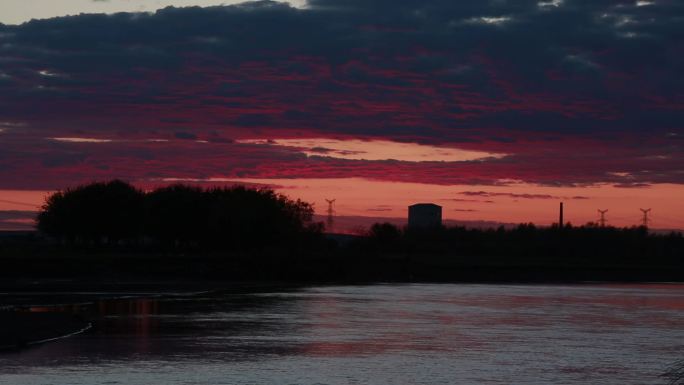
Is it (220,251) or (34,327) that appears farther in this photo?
(220,251)

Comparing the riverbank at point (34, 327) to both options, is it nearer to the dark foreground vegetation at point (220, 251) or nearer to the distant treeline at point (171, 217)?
the dark foreground vegetation at point (220, 251)

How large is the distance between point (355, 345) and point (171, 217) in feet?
373

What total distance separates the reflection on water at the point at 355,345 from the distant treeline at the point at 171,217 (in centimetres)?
8067

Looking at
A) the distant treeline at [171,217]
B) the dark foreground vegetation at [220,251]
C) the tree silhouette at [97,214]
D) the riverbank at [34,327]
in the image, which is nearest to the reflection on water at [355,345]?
the riverbank at [34,327]

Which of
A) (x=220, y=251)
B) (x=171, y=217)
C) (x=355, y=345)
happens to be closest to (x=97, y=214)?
(x=171, y=217)

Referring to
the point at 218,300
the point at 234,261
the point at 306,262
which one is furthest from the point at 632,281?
the point at 218,300

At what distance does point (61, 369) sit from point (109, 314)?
24116mm

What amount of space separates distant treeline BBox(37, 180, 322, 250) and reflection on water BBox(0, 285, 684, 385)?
80.7m

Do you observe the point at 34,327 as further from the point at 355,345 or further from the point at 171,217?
the point at 171,217

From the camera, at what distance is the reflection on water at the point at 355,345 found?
32.4 metres

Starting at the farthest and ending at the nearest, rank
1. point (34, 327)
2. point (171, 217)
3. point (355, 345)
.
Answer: point (171, 217) < point (34, 327) < point (355, 345)

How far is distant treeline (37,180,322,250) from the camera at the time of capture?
15100 centimetres

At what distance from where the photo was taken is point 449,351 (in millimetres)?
39969

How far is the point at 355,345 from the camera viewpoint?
137 feet
